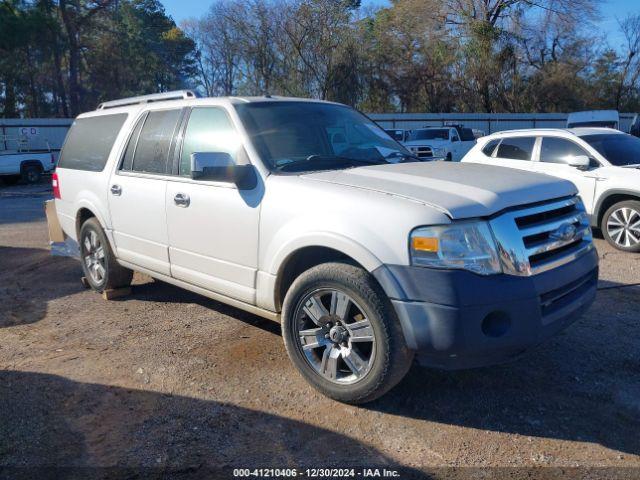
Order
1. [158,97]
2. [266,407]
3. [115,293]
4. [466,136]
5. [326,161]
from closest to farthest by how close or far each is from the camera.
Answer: [266,407]
[326,161]
[158,97]
[115,293]
[466,136]

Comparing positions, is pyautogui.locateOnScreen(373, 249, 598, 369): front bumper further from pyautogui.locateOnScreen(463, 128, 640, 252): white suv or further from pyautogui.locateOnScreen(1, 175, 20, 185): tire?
pyautogui.locateOnScreen(1, 175, 20, 185): tire

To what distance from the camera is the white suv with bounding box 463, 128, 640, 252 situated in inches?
298

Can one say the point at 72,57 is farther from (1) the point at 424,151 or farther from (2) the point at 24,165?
(1) the point at 424,151

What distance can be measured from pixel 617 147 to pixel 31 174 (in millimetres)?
19161

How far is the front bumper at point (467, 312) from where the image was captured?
2.92 meters

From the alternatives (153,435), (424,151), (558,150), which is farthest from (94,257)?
(424,151)

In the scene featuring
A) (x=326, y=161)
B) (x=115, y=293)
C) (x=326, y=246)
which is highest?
(x=326, y=161)

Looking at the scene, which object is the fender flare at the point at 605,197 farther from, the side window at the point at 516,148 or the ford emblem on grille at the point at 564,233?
the ford emblem on grille at the point at 564,233

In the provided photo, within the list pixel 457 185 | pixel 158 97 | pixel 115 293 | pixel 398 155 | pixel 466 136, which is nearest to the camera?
pixel 457 185

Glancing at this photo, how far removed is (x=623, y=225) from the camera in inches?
300

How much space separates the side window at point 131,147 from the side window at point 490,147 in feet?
20.5

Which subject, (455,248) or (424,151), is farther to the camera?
(424,151)

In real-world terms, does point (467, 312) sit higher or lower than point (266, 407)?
higher

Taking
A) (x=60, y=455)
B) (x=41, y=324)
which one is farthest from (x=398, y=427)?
(x=41, y=324)
